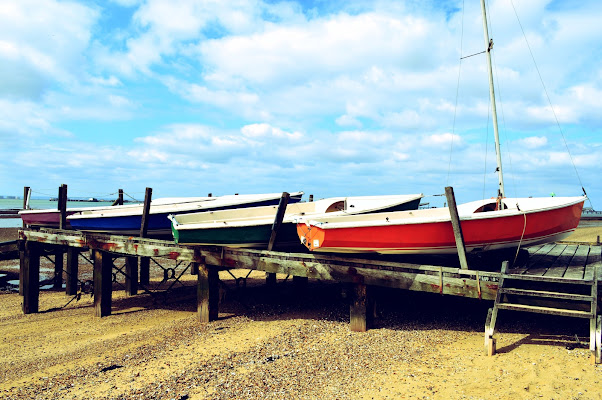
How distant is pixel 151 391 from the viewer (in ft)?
22.7

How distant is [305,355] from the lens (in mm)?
7844

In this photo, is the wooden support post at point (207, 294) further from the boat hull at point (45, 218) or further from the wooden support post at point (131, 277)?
the boat hull at point (45, 218)

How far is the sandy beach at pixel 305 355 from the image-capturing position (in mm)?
6344

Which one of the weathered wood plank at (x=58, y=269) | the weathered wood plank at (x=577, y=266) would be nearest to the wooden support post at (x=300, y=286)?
the weathered wood plank at (x=577, y=266)

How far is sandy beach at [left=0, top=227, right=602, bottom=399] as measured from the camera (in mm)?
6344

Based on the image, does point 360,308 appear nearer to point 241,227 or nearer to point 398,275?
point 398,275

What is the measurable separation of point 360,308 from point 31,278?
448 inches

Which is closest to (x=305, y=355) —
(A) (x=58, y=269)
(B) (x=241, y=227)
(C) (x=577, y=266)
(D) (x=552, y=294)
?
(B) (x=241, y=227)

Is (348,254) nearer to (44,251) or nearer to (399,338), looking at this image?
(399,338)

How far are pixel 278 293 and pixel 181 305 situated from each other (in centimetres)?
318

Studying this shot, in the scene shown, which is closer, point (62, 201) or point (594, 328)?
point (594, 328)

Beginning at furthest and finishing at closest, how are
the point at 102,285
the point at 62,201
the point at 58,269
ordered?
the point at 58,269, the point at 62,201, the point at 102,285

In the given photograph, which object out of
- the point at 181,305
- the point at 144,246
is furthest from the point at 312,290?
the point at 144,246

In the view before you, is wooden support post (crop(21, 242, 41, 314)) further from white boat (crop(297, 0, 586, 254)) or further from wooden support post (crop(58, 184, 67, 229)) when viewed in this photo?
white boat (crop(297, 0, 586, 254))
